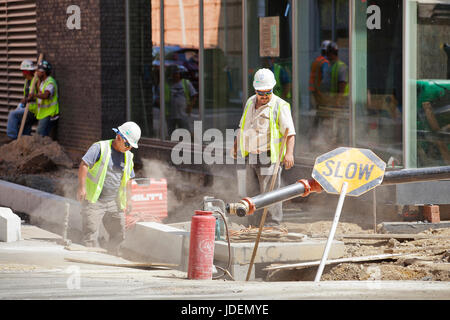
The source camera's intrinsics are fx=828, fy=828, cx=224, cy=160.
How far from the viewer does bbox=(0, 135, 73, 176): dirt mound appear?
50.8ft

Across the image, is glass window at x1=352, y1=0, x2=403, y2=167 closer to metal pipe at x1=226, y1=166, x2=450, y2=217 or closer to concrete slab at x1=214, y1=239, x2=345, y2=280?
Answer: concrete slab at x1=214, y1=239, x2=345, y2=280

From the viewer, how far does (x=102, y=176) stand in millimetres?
9992

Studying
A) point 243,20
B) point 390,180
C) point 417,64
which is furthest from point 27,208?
point 390,180

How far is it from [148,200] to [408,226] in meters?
3.31

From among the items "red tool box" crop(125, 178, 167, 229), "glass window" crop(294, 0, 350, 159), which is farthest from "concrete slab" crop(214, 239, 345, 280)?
"glass window" crop(294, 0, 350, 159)

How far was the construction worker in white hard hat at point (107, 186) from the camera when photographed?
32.5ft

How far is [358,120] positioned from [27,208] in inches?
205

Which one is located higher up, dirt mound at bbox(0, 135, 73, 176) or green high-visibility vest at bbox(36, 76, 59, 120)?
green high-visibility vest at bbox(36, 76, 59, 120)

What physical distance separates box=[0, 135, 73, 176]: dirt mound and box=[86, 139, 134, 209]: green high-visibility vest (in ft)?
18.5

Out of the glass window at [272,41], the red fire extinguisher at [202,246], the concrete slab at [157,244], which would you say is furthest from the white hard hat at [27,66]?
the red fire extinguisher at [202,246]

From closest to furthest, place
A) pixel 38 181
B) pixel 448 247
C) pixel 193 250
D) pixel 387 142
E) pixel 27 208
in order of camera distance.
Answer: pixel 193 250 < pixel 448 247 < pixel 387 142 < pixel 27 208 < pixel 38 181

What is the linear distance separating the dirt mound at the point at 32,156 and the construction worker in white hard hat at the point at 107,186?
5.49m

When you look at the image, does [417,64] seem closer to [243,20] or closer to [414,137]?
[414,137]
